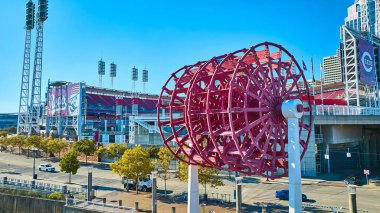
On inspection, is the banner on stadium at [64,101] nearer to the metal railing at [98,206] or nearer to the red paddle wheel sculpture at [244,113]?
the metal railing at [98,206]

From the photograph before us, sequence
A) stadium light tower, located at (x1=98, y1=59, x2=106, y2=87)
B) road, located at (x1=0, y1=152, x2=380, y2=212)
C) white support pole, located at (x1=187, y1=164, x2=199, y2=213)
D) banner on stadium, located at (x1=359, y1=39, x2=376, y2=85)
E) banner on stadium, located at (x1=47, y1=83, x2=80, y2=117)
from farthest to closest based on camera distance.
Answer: stadium light tower, located at (x1=98, y1=59, x2=106, y2=87) → banner on stadium, located at (x1=47, y1=83, x2=80, y2=117) → banner on stadium, located at (x1=359, y1=39, x2=376, y2=85) → road, located at (x1=0, y1=152, x2=380, y2=212) → white support pole, located at (x1=187, y1=164, x2=199, y2=213)

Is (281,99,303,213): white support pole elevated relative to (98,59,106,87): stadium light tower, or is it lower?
lower

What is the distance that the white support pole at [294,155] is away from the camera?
55.7 feet

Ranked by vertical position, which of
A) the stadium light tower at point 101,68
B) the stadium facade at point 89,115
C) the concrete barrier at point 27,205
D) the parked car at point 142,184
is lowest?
the concrete barrier at point 27,205

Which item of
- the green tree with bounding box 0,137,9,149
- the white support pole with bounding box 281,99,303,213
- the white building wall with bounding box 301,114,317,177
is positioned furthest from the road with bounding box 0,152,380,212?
the green tree with bounding box 0,137,9,149

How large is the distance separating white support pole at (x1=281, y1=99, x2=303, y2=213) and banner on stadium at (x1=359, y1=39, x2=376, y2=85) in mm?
51624

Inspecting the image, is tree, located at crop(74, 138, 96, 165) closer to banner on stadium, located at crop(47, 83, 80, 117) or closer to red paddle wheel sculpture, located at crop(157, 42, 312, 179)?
banner on stadium, located at crop(47, 83, 80, 117)

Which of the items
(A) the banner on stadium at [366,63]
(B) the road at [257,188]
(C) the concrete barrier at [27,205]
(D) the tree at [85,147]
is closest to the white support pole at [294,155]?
(B) the road at [257,188]

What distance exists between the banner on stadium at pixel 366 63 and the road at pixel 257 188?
2952cm

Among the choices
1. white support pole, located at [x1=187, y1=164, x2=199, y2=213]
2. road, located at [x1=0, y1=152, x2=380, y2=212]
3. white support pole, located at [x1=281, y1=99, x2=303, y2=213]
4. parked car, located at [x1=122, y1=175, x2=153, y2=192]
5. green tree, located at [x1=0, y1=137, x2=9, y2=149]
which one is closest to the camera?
white support pole, located at [x1=281, y1=99, x2=303, y2=213]

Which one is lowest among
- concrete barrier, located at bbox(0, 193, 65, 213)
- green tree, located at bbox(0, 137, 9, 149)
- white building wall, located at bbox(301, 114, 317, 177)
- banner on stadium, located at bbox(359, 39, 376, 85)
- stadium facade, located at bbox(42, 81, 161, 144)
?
concrete barrier, located at bbox(0, 193, 65, 213)

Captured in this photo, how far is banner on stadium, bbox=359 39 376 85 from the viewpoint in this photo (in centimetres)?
6225

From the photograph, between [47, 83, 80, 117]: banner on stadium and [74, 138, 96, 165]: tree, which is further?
[47, 83, 80, 117]: banner on stadium

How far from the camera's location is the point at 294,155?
17.4 m
